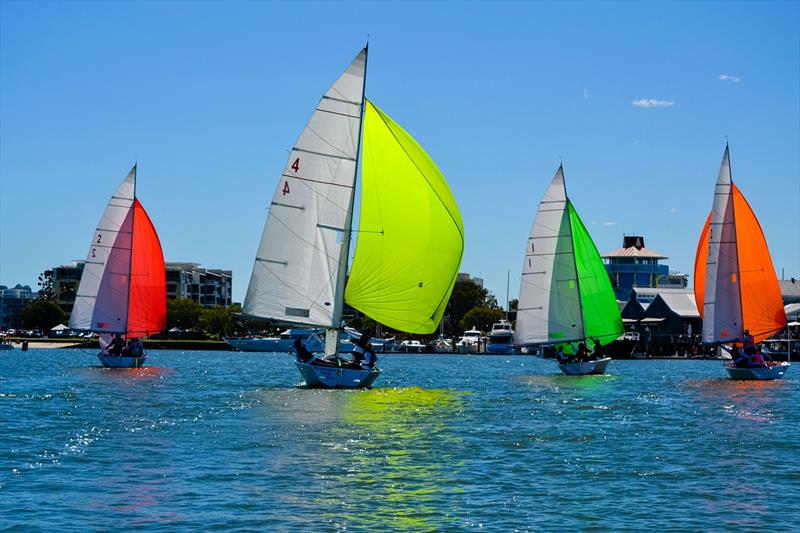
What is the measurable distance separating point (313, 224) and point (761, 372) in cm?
2836

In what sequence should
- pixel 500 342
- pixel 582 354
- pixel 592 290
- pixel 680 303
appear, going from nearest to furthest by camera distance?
pixel 582 354 < pixel 592 290 < pixel 680 303 < pixel 500 342

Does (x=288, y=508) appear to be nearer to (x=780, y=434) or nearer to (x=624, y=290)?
(x=780, y=434)

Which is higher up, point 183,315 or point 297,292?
point 183,315

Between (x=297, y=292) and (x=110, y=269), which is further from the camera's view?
(x=110, y=269)

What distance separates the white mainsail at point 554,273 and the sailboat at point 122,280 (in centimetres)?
2250

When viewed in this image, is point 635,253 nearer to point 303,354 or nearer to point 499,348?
point 499,348

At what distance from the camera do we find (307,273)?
155 ft

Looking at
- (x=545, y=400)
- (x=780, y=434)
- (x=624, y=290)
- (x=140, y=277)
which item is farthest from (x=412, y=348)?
(x=780, y=434)

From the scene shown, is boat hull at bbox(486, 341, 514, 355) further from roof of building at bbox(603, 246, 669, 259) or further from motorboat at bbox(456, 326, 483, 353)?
roof of building at bbox(603, 246, 669, 259)

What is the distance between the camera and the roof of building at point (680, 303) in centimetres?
13962

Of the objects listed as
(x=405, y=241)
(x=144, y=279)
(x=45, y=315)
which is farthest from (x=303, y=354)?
(x=45, y=315)

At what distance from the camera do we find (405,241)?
151ft

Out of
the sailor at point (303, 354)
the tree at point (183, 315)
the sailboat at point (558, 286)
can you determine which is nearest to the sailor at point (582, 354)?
the sailboat at point (558, 286)

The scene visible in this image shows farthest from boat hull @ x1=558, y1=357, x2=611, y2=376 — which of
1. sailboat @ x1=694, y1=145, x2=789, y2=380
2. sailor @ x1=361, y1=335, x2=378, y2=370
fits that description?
sailor @ x1=361, y1=335, x2=378, y2=370
